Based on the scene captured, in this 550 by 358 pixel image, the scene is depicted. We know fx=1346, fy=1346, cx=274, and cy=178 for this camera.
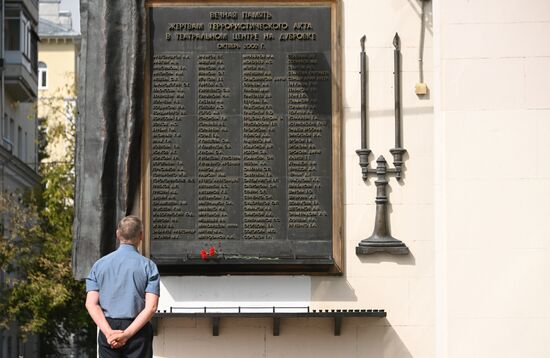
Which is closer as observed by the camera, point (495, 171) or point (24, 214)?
point (495, 171)

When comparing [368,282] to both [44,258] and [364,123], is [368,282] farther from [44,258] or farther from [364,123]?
[44,258]

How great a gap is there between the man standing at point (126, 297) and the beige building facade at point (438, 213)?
14.0 feet

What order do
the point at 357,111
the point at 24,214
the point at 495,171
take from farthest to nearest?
the point at 24,214
the point at 357,111
the point at 495,171

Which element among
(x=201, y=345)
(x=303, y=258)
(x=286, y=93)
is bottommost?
(x=201, y=345)

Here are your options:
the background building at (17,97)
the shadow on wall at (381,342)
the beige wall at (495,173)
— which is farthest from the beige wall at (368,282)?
the background building at (17,97)

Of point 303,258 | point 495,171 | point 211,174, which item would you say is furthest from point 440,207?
point 211,174

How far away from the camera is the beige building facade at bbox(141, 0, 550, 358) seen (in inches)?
510

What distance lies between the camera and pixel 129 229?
944 centimetres

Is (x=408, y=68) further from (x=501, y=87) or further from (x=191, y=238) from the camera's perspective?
(x=191, y=238)

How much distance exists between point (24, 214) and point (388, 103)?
21.4 metres

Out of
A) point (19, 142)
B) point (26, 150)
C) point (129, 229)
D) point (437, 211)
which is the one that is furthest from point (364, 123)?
point (26, 150)

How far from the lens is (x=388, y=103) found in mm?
13867

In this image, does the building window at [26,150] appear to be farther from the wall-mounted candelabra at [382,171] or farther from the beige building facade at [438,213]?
the wall-mounted candelabra at [382,171]

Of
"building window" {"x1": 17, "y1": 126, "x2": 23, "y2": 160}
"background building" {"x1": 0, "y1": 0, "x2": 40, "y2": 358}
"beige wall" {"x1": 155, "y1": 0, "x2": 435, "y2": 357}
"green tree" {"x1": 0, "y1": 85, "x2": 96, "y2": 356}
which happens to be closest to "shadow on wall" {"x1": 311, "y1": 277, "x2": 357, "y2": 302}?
"beige wall" {"x1": 155, "y1": 0, "x2": 435, "y2": 357}
